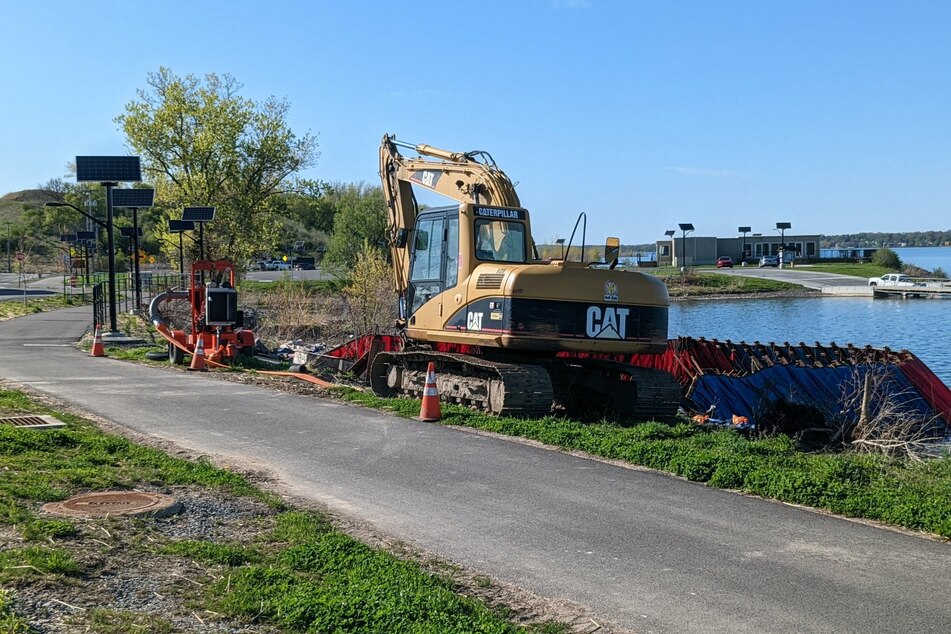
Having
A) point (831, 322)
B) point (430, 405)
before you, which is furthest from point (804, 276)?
point (430, 405)

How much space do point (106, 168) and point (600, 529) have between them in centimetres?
2669

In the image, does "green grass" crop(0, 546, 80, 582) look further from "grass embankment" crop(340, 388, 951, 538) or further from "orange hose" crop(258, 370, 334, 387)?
"orange hose" crop(258, 370, 334, 387)

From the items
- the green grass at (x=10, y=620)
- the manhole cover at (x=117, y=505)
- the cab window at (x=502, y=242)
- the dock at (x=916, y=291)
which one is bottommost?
the manhole cover at (x=117, y=505)

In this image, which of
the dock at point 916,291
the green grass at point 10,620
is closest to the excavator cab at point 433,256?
the green grass at point 10,620

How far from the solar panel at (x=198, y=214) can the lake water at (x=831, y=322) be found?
2211 centimetres

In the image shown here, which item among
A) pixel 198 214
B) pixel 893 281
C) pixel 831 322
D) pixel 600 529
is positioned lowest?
pixel 831 322

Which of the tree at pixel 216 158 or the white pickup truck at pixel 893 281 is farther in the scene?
the white pickup truck at pixel 893 281

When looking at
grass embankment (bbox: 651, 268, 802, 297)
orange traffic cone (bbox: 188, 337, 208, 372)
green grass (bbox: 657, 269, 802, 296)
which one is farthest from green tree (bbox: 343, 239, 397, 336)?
green grass (bbox: 657, 269, 802, 296)

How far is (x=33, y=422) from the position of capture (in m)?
12.7

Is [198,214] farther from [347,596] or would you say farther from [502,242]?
[347,596]

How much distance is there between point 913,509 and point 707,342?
1276 cm

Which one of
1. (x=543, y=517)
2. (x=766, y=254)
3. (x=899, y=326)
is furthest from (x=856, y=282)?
(x=543, y=517)

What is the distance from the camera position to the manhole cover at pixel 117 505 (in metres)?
8.00

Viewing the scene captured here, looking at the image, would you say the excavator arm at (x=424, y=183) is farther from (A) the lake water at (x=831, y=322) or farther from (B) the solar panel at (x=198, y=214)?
(A) the lake water at (x=831, y=322)
